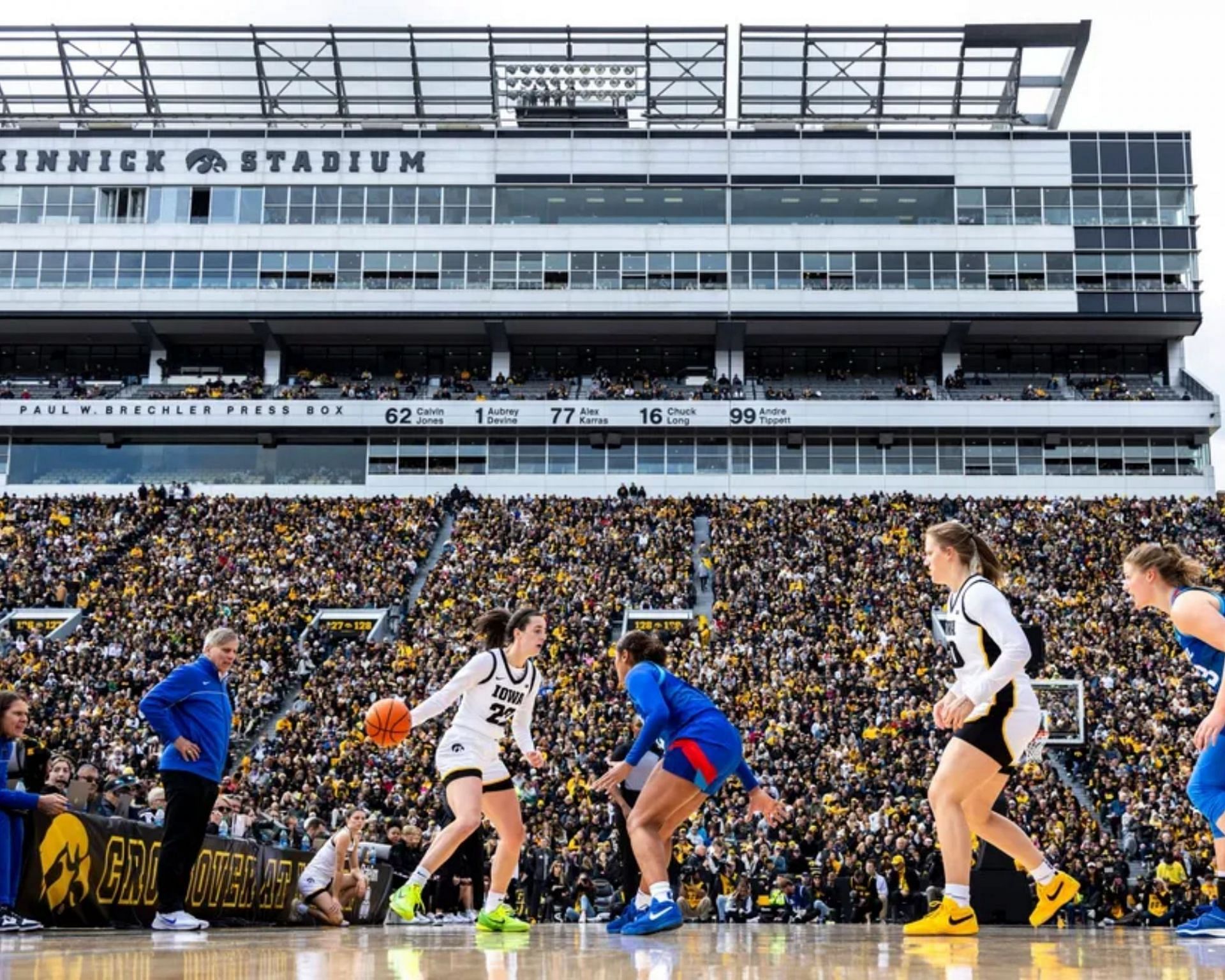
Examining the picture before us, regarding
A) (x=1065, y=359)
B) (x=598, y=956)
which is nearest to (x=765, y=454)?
(x=1065, y=359)

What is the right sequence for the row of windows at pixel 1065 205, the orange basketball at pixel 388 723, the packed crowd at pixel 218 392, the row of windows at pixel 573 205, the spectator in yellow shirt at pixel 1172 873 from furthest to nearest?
the row of windows at pixel 573 205 → the row of windows at pixel 1065 205 → the packed crowd at pixel 218 392 → the spectator in yellow shirt at pixel 1172 873 → the orange basketball at pixel 388 723

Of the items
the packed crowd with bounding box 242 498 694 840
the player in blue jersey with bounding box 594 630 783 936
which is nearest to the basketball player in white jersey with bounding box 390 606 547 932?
the player in blue jersey with bounding box 594 630 783 936

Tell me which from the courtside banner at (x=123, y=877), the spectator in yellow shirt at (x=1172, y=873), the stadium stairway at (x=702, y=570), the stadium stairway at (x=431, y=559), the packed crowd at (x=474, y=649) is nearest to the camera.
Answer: the courtside banner at (x=123, y=877)

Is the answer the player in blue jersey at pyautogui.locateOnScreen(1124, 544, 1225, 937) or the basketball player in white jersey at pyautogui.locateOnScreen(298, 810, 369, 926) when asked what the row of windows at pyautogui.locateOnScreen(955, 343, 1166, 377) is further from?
the player in blue jersey at pyautogui.locateOnScreen(1124, 544, 1225, 937)

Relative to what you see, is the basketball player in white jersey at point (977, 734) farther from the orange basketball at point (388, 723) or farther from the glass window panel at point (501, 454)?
the glass window panel at point (501, 454)

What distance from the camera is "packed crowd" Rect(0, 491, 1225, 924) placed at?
23.6 meters

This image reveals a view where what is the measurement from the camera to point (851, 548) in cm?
4478

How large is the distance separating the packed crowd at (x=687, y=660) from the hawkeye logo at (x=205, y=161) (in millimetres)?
17335

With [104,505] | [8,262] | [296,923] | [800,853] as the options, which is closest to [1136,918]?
[800,853]

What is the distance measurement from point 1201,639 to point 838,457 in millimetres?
50354

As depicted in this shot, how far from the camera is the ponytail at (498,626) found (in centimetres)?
1052

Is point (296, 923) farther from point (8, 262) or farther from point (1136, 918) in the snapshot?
point (8, 262)

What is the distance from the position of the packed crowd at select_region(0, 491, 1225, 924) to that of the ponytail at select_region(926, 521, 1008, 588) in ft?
30.7

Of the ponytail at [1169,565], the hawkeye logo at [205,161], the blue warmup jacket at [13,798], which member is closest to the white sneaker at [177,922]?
the blue warmup jacket at [13,798]
